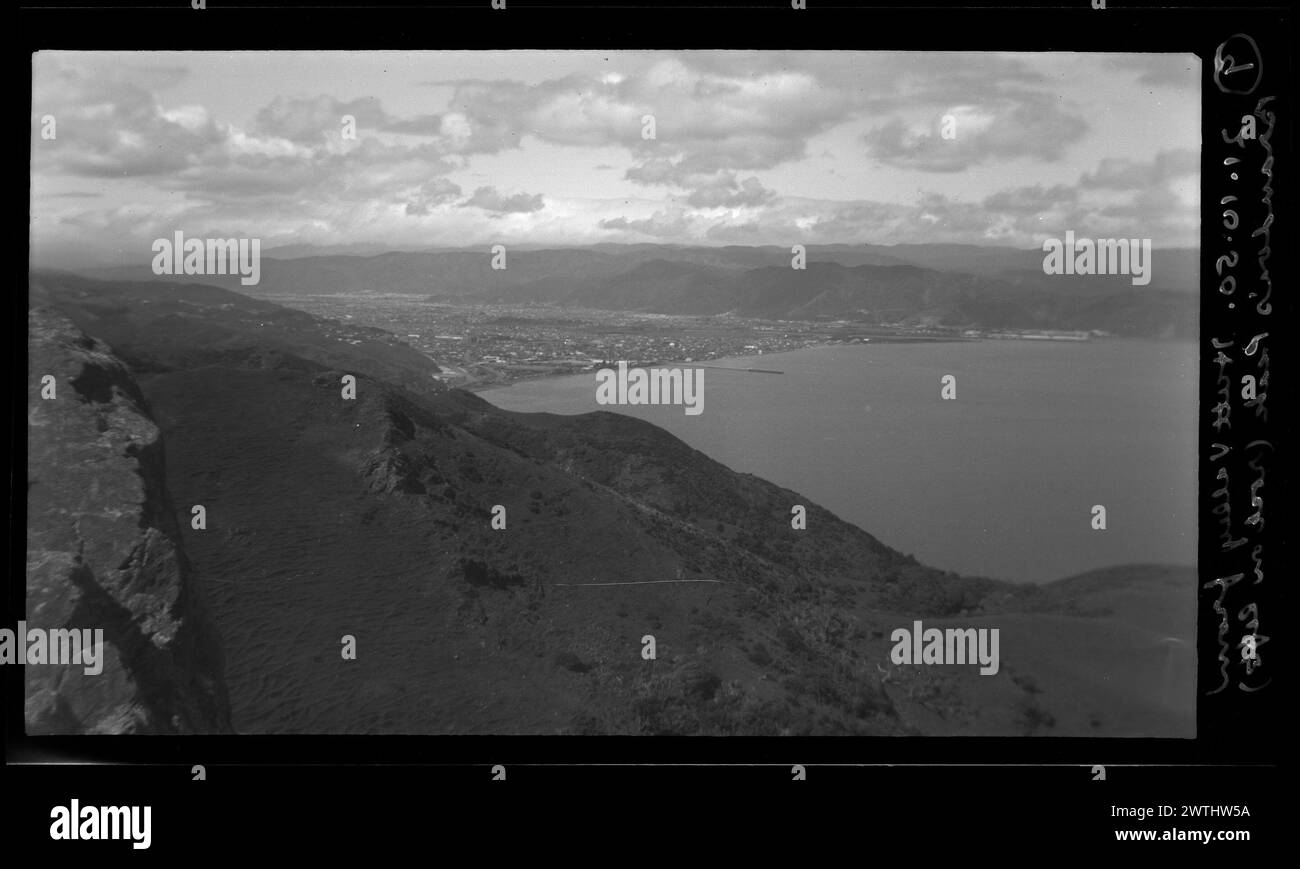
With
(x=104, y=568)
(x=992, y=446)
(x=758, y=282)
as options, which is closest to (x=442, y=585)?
(x=104, y=568)

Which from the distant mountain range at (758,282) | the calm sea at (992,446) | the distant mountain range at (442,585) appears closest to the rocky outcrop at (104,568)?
the distant mountain range at (442,585)

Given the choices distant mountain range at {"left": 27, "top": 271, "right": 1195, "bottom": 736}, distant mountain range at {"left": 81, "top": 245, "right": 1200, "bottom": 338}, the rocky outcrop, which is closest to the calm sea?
distant mountain range at {"left": 27, "top": 271, "right": 1195, "bottom": 736}

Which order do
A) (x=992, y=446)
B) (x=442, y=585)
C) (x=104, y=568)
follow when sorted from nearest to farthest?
(x=104, y=568)
(x=442, y=585)
(x=992, y=446)

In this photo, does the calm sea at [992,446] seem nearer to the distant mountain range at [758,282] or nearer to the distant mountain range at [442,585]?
the distant mountain range at [442,585]

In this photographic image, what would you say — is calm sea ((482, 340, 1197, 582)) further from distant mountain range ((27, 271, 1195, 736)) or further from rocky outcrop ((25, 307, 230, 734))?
rocky outcrop ((25, 307, 230, 734))

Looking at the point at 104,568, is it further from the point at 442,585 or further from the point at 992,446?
the point at 992,446
